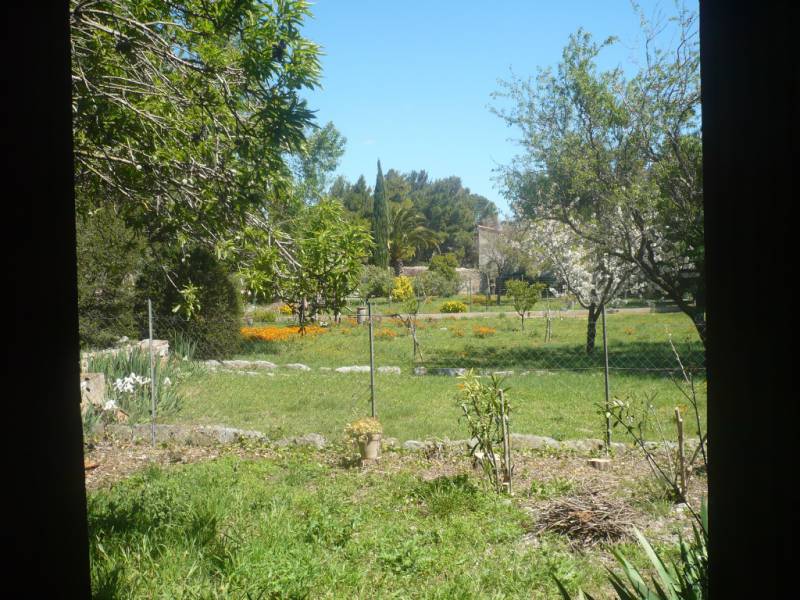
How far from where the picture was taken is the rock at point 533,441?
7.12m

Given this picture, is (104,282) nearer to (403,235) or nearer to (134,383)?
(134,383)

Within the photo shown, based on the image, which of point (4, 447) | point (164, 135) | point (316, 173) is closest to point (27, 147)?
point (4, 447)

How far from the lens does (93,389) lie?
8414mm

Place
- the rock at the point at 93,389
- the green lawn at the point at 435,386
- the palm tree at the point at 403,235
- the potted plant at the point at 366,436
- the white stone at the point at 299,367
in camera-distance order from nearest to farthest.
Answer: the potted plant at the point at 366,436
the rock at the point at 93,389
the green lawn at the point at 435,386
the white stone at the point at 299,367
the palm tree at the point at 403,235

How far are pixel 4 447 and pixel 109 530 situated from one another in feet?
12.6

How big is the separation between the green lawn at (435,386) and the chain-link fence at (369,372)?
0.09 ft

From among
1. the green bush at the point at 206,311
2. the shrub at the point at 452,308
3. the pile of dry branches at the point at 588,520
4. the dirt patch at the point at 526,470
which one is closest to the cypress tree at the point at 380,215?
the shrub at the point at 452,308

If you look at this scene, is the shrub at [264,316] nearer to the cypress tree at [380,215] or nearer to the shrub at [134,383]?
the shrub at [134,383]

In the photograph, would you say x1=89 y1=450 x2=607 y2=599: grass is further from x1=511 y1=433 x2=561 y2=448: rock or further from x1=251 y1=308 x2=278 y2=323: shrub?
x1=251 y1=308 x2=278 y2=323: shrub

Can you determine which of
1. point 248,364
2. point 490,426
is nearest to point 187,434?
point 490,426

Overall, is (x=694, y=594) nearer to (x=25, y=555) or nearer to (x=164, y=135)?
(x=25, y=555)

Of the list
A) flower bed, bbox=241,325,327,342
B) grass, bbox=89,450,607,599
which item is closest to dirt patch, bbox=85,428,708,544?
grass, bbox=89,450,607,599

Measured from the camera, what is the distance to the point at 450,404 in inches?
380

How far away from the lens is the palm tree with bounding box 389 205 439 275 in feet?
136
